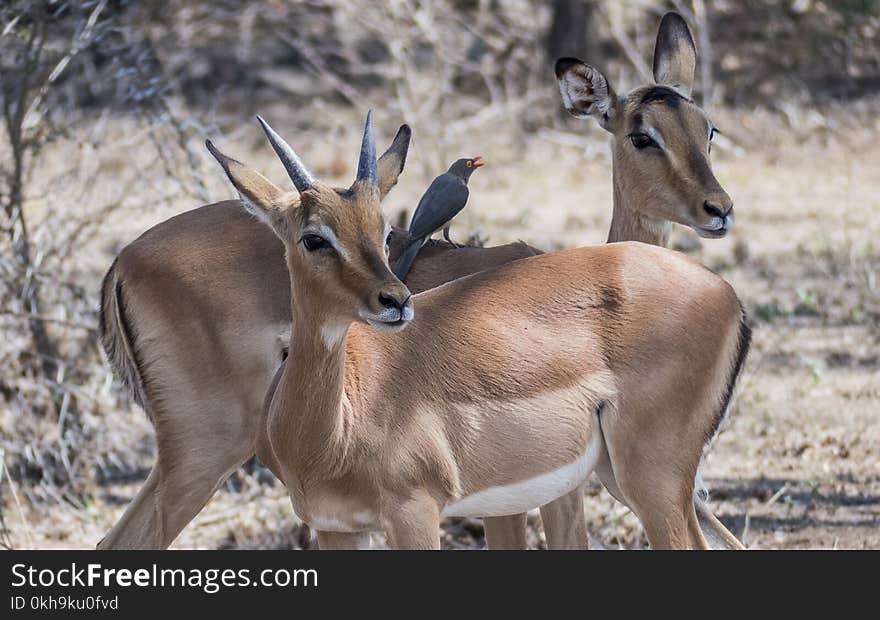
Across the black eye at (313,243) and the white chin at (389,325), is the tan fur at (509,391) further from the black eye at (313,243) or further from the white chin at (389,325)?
the white chin at (389,325)

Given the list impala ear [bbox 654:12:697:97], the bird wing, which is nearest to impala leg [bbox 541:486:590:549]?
the bird wing

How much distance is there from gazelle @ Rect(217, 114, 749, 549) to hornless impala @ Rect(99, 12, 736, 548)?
2.50 ft

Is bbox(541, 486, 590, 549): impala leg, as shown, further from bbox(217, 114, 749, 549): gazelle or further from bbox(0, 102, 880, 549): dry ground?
bbox(0, 102, 880, 549): dry ground

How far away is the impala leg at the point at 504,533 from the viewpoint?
541cm

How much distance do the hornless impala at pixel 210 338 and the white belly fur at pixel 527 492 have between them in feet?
2.56

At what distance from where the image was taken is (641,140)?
18.5 feet

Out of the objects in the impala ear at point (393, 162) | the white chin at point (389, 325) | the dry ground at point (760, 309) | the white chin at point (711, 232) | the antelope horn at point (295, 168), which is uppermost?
the antelope horn at point (295, 168)

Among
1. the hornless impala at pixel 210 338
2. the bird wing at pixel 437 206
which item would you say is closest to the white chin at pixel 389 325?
the hornless impala at pixel 210 338

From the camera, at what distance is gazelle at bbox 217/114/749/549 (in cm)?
423

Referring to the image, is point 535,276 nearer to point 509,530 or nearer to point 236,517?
point 509,530

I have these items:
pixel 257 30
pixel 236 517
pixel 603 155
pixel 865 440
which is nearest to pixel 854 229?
pixel 603 155

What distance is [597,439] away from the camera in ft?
14.8

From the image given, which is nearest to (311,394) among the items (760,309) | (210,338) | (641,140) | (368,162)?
(368,162)
